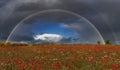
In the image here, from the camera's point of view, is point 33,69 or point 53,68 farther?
point 53,68

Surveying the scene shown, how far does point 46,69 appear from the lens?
12.3 meters

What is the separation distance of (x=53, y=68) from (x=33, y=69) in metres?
1.04

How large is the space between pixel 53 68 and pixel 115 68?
223 cm

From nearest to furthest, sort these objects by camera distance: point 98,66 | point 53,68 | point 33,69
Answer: point 33,69 < point 53,68 < point 98,66

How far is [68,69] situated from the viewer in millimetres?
12531

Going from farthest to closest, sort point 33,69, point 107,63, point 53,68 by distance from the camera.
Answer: point 107,63 → point 53,68 → point 33,69

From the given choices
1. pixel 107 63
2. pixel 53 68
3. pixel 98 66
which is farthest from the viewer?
pixel 107 63

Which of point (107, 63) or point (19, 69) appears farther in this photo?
point (107, 63)

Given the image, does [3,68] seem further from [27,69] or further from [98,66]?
[98,66]

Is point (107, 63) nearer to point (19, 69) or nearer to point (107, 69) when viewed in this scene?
point (107, 69)

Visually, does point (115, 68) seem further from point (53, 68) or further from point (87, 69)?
point (53, 68)

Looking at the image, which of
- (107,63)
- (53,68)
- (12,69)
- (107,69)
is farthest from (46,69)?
(107,63)

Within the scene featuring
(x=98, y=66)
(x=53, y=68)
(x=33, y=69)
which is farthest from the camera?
(x=98, y=66)

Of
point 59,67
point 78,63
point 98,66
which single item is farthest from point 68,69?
point 78,63
